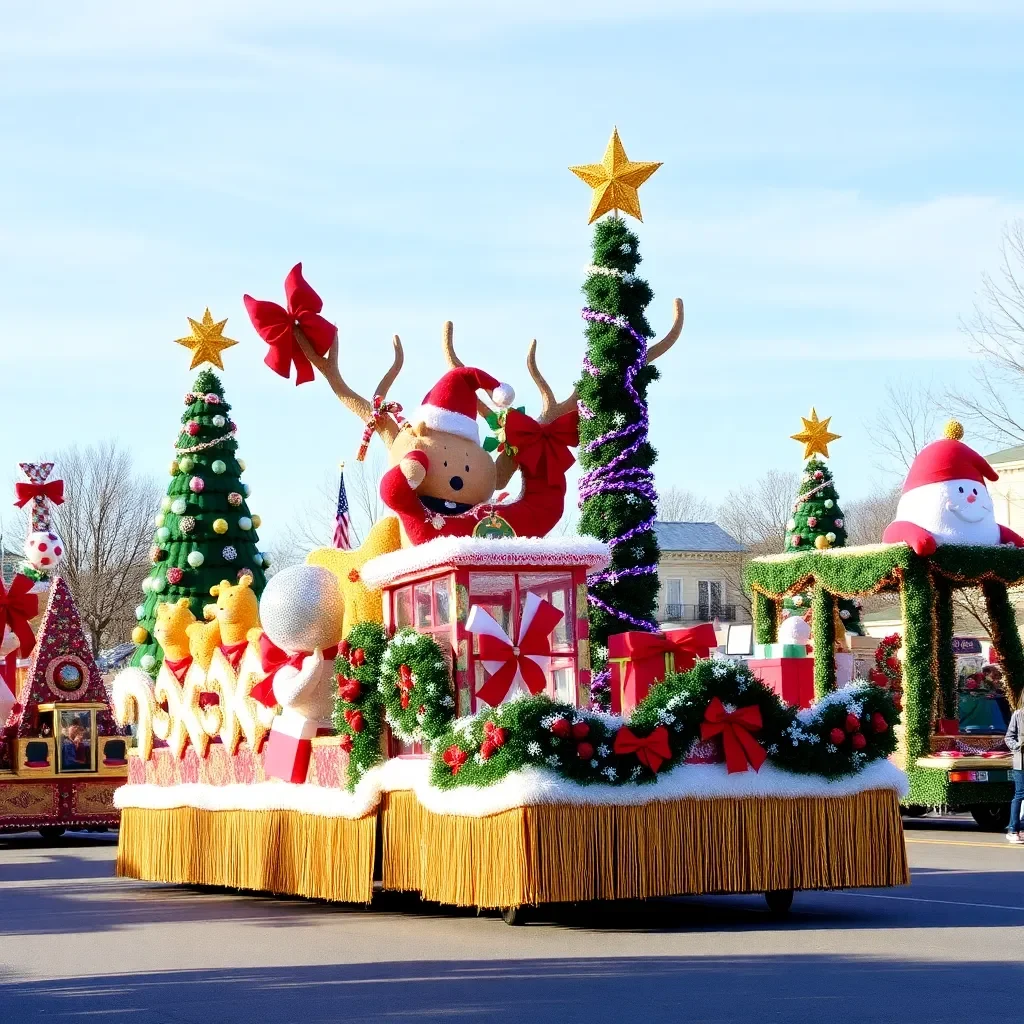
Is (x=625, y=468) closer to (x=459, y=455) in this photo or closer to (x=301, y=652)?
(x=459, y=455)

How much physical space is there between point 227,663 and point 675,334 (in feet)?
20.4

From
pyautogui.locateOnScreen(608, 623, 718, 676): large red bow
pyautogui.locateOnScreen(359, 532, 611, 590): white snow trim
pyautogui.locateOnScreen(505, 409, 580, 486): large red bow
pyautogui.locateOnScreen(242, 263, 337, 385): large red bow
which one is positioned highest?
pyautogui.locateOnScreen(242, 263, 337, 385): large red bow

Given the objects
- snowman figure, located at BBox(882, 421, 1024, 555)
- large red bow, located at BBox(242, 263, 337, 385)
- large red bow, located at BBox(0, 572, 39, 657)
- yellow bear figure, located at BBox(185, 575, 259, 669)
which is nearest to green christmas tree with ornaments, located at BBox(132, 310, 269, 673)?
large red bow, located at BBox(0, 572, 39, 657)

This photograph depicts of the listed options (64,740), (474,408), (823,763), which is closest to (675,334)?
(474,408)

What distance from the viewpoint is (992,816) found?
20.2 metres

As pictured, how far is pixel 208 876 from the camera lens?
14055mm

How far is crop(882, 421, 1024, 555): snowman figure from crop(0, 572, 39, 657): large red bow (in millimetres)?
11308

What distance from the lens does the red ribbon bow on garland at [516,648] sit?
437 inches

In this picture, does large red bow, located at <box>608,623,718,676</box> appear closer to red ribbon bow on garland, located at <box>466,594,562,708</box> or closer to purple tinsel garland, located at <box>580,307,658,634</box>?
red ribbon bow on garland, located at <box>466,594,562,708</box>

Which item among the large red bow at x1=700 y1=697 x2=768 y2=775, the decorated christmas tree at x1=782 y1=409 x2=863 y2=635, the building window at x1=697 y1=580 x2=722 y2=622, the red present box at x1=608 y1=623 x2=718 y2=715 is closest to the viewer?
the large red bow at x1=700 y1=697 x2=768 y2=775

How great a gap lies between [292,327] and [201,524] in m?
12.0

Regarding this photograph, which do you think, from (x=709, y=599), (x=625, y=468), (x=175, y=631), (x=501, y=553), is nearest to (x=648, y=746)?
(x=501, y=553)

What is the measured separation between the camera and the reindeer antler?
43.6 ft

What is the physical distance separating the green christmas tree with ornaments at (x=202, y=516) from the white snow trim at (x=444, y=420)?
39.6 ft
